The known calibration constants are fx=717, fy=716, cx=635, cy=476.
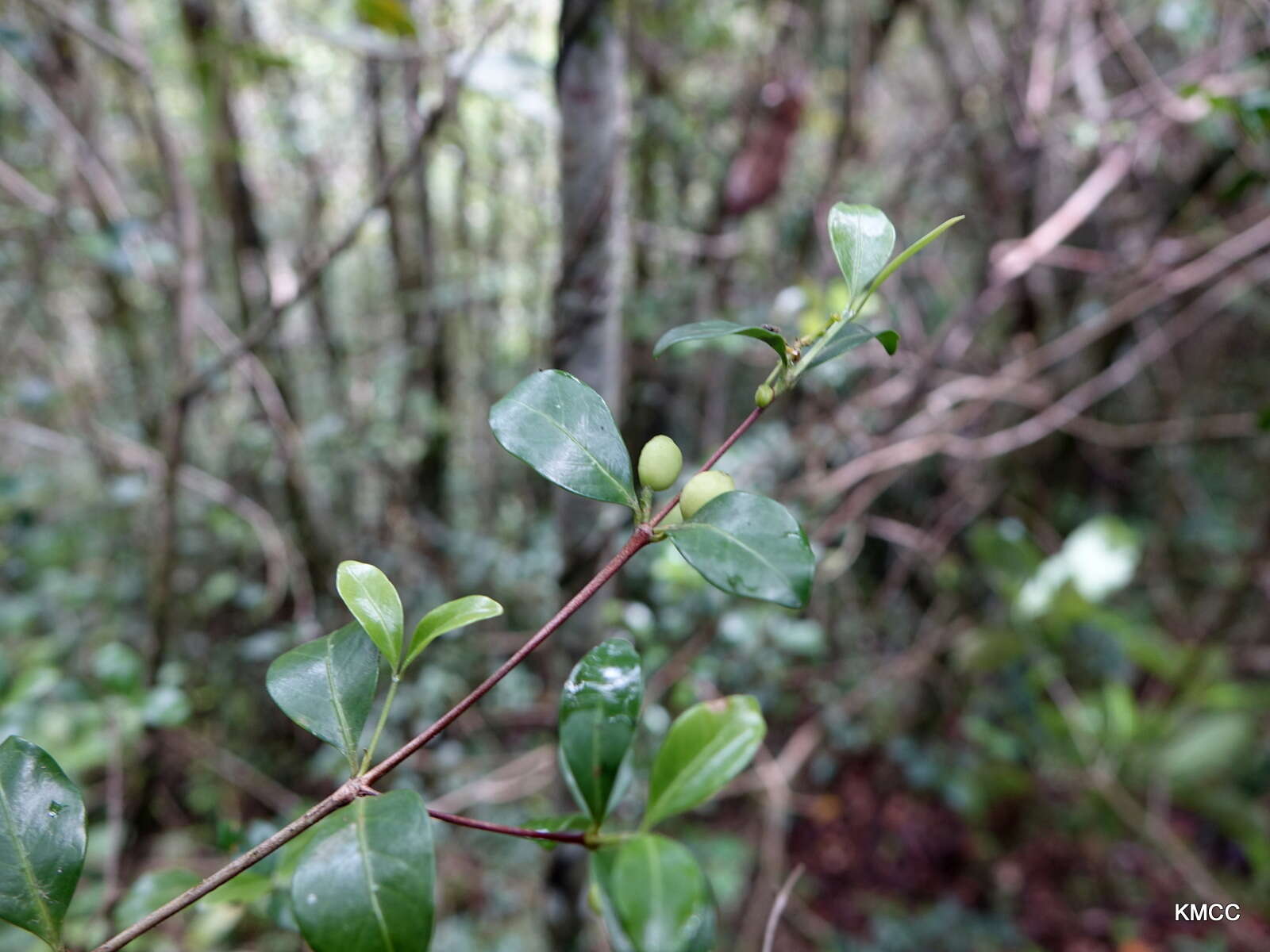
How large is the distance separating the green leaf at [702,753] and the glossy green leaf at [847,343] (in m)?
0.12

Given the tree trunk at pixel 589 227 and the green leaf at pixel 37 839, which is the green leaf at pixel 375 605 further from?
the tree trunk at pixel 589 227

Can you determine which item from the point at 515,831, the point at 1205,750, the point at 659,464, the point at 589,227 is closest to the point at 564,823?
the point at 515,831

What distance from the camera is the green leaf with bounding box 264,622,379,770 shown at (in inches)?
9.2

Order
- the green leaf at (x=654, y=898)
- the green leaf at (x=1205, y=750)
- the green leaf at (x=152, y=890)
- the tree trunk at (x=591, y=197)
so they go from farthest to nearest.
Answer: the green leaf at (x=1205, y=750) < the tree trunk at (x=591, y=197) < the green leaf at (x=152, y=890) < the green leaf at (x=654, y=898)

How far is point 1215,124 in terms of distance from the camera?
1.17 m

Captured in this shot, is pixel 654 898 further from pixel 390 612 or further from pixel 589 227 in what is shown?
pixel 589 227

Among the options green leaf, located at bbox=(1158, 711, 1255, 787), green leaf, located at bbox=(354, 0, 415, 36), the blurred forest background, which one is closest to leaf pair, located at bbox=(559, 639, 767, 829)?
the blurred forest background

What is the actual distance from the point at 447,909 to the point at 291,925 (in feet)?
3.29

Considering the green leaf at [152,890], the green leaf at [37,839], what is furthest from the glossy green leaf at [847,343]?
the green leaf at [152,890]

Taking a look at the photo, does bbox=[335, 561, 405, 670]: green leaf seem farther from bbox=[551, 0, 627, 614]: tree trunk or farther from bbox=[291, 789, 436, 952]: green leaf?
bbox=[551, 0, 627, 614]: tree trunk

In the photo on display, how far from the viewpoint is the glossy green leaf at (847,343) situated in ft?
0.80

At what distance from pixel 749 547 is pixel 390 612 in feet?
0.41

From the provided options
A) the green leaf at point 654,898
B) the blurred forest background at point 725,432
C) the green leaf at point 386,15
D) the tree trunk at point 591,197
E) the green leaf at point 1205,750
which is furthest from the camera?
the green leaf at point 1205,750

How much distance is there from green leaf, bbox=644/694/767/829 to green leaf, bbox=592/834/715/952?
2 centimetres
